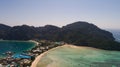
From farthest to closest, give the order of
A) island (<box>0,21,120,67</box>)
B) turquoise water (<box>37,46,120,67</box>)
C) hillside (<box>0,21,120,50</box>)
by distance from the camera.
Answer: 1. hillside (<box>0,21,120,50</box>)
2. island (<box>0,21,120,67</box>)
3. turquoise water (<box>37,46,120,67</box>)

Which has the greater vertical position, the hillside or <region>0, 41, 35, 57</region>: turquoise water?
the hillside

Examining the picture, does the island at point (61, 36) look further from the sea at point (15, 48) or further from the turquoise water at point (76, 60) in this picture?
the turquoise water at point (76, 60)

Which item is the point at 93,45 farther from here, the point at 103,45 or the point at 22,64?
the point at 22,64

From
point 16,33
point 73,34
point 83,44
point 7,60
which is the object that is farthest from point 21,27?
point 7,60

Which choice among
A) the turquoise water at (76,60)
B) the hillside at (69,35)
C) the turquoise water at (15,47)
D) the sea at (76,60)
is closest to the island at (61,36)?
the hillside at (69,35)

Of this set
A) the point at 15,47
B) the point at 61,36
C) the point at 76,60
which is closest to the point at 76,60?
the point at 76,60

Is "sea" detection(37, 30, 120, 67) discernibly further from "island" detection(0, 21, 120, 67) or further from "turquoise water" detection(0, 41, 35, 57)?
"island" detection(0, 21, 120, 67)

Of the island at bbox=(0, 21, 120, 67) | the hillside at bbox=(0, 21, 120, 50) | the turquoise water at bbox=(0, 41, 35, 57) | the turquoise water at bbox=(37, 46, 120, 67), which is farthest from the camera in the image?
the hillside at bbox=(0, 21, 120, 50)

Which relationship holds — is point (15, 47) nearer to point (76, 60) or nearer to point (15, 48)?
point (15, 48)

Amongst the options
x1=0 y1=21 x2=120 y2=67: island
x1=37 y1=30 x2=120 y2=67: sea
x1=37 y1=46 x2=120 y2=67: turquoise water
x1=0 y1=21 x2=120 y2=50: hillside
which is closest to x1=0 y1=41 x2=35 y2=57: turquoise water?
x1=0 y1=21 x2=120 y2=67: island
